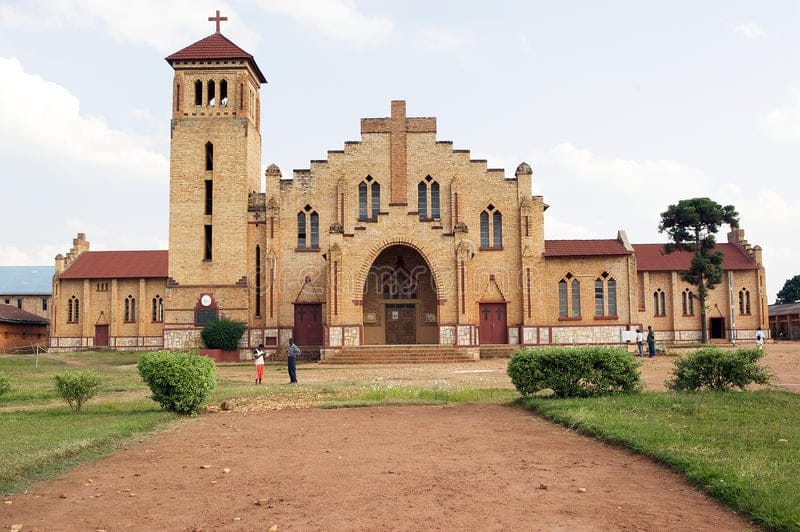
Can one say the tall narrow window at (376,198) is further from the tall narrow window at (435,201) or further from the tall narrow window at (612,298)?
the tall narrow window at (612,298)

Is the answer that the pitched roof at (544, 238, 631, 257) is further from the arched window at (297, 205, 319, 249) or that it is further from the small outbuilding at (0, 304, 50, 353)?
the small outbuilding at (0, 304, 50, 353)

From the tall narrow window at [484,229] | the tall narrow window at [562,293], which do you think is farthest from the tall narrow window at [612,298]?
the tall narrow window at [484,229]

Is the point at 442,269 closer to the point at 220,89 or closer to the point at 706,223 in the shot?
the point at 220,89

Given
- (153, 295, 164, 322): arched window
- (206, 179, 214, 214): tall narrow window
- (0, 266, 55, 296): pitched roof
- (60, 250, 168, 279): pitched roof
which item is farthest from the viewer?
(0, 266, 55, 296): pitched roof

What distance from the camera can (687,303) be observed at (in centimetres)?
5694

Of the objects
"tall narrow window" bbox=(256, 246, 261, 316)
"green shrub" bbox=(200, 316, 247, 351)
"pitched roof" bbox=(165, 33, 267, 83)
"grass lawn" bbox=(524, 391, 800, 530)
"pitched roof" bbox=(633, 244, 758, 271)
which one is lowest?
"grass lawn" bbox=(524, 391, 800, 530)

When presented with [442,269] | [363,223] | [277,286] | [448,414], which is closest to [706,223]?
[442,269]

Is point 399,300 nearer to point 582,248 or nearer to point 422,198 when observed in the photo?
point 422,198

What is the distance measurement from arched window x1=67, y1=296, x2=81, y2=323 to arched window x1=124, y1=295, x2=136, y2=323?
3563mm

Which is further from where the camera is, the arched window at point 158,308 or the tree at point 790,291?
the tree at point 790,291

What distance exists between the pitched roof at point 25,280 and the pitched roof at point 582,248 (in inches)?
2040

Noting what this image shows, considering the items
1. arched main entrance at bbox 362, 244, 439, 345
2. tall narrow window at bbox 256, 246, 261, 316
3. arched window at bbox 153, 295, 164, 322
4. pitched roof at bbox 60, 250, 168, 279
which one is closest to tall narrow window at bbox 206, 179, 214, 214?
tall narrow window at bbox 256, 246, 261, 316

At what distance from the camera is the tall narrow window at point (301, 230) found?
42.2 m

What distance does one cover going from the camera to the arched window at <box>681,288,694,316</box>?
5678cm
